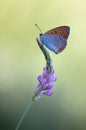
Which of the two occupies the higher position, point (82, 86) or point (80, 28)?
point (80, 28)

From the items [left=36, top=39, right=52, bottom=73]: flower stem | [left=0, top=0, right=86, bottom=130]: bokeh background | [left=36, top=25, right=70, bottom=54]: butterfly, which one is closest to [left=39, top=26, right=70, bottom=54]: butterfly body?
[left=36, top=25, right=70, bottom=54]: butterfly

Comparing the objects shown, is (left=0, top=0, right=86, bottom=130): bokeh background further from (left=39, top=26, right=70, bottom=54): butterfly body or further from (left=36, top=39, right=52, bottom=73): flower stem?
(left=36, top=39, right=52, bottom=73): flower stem

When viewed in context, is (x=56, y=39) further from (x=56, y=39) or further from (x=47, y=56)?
(x=47, y=56)

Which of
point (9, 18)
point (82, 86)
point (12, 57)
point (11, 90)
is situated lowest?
point (82, 86)

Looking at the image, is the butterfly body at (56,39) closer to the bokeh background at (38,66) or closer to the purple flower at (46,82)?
the purple flower at (46,82)

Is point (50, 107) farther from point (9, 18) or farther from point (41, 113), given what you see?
point (9, 18)

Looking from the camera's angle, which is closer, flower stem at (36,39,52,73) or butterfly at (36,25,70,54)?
flower stem at (36,39,52,73)

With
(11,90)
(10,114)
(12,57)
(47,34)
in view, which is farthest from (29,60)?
(47,34)

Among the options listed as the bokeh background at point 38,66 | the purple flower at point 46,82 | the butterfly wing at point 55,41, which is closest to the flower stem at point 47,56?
the purple flower at point 46,82

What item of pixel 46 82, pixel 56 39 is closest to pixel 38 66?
pixel 56 39
